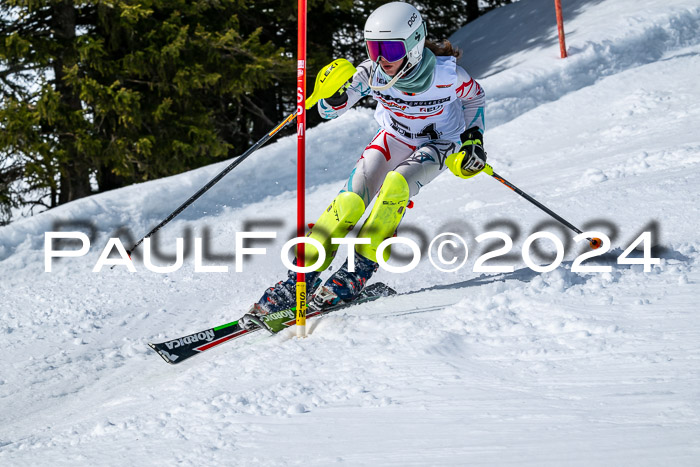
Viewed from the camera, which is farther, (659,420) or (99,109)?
(99,109)

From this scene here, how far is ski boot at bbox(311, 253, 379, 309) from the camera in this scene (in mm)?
4469

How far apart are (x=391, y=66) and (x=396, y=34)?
0.74 feet

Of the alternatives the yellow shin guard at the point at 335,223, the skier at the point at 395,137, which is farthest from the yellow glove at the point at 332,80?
the yellow shin guard at the point at 335,223

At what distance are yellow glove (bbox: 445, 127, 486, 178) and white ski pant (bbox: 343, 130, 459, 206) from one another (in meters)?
0.13

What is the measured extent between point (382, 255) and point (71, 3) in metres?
7.75

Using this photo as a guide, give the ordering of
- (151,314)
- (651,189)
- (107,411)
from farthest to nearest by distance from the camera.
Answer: (651,189)
(151,314)
(107,411)

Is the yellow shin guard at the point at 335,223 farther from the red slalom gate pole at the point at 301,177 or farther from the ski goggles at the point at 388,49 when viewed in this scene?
the ski goggles at the point at 388,49

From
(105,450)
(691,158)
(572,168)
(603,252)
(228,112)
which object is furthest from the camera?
(228,112)

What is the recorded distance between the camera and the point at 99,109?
986 centimetres

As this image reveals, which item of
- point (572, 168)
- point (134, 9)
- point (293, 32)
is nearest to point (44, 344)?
point (572, 168)

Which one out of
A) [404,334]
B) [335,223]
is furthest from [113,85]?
[404,334]

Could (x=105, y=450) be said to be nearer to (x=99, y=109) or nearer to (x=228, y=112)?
(x=99, y=109)

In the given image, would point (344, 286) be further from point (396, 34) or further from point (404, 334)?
point (396, 34)

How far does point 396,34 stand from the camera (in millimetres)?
4066
